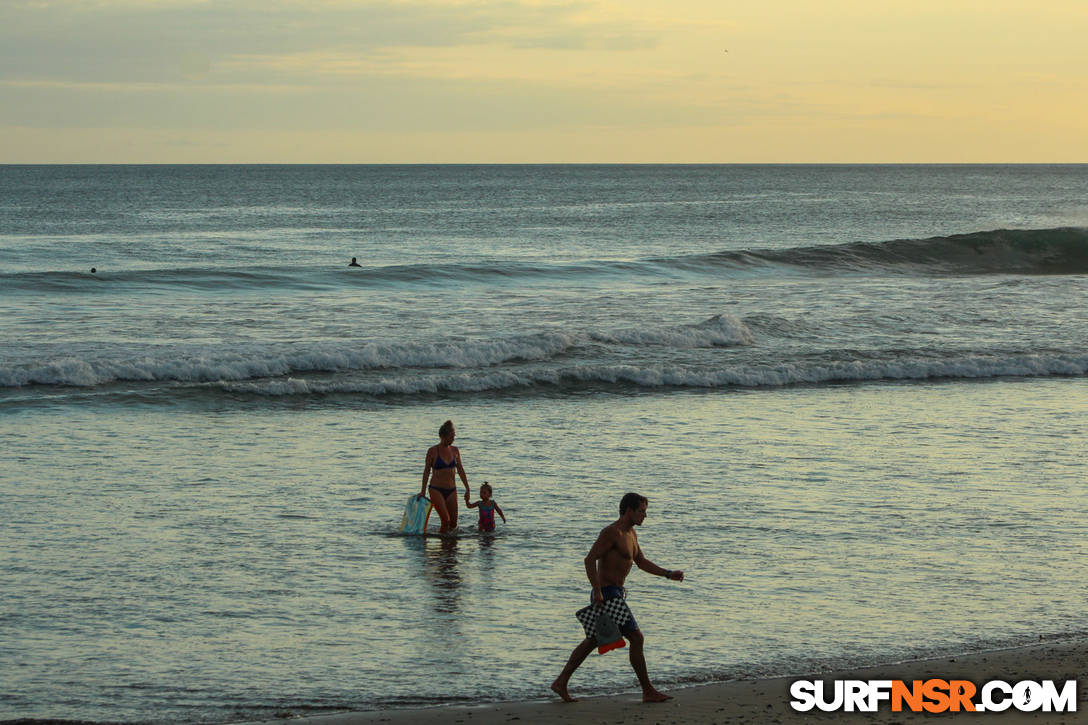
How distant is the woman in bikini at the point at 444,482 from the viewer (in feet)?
43.5

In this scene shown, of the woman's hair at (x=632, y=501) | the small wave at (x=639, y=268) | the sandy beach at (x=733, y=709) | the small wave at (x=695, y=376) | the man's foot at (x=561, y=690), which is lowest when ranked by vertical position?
the sandy beach at (x=733, y=709)

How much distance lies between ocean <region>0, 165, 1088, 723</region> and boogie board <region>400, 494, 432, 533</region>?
1.07ft

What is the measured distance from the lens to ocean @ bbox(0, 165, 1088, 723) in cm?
952

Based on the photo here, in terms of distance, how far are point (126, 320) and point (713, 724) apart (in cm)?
2542

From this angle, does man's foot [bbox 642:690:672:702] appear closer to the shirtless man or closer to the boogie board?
the shirtless man

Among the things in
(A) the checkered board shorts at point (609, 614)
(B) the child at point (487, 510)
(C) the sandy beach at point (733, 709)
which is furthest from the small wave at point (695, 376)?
(A) the checkered board shorts at point (609, 614)

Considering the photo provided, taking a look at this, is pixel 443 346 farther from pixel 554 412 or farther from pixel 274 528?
pixel 274 528

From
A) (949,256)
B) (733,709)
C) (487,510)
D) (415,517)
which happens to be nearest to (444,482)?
(415,517)

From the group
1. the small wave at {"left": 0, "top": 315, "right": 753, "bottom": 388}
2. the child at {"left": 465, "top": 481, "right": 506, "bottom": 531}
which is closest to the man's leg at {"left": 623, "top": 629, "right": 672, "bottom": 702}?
the child at {"left": 465, "top": 481, "right": 506, "bottom": 531}

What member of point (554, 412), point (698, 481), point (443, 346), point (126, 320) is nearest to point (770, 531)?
point (698, 481)

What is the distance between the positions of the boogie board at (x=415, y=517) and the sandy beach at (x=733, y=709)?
14.2 feet

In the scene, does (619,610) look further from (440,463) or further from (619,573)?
(440,463)

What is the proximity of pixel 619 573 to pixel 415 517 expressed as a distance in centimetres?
500

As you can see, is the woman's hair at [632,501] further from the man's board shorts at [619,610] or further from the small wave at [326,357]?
the small wave at [326,357]
